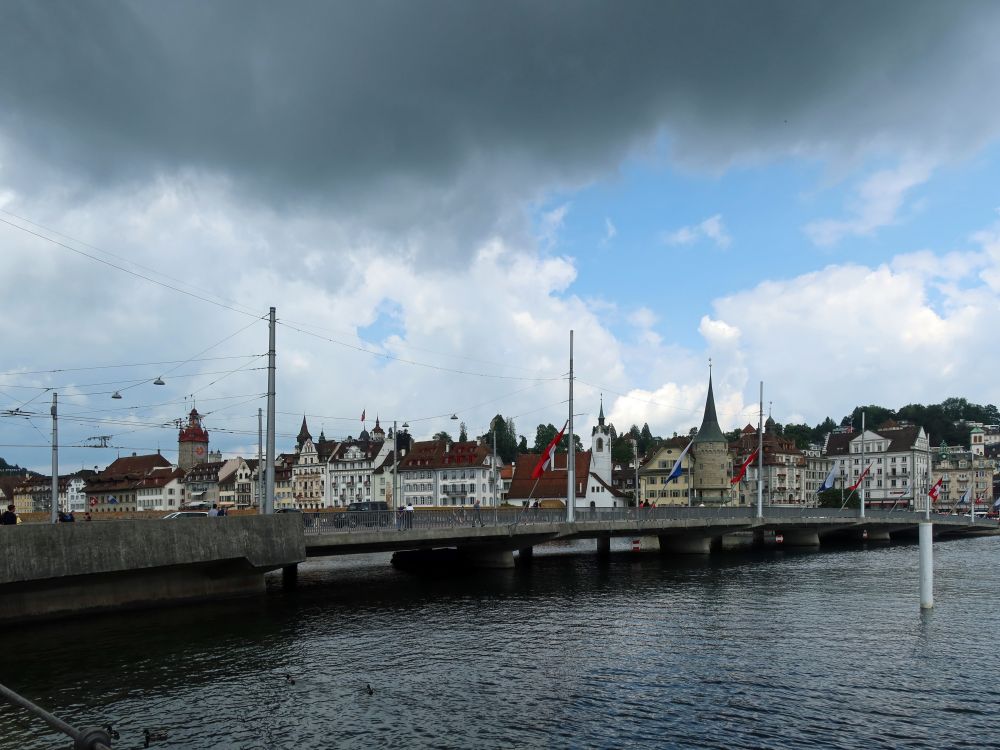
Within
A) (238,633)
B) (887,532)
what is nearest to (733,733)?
(238,633)

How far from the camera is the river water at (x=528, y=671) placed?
18.0 m

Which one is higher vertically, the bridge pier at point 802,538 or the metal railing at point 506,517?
the metal railing at point 506,517

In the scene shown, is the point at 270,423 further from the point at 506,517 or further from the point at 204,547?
the point at 506,517

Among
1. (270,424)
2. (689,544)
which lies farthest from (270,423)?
(689,544)

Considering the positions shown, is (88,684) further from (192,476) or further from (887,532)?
(192,476)

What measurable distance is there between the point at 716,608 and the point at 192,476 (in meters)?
173

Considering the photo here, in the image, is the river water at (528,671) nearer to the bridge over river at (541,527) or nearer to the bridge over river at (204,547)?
the bridge over river at (204,547)

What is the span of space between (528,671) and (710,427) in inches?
4792

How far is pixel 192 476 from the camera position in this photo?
191m

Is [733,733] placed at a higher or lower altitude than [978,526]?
higher

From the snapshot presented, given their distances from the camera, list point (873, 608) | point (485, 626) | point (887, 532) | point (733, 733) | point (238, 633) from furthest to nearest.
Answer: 1. point (887, 532)
2. point (873, 608)
3. point (485, 626)
4. point (238, 633)
5. point (733, 733)

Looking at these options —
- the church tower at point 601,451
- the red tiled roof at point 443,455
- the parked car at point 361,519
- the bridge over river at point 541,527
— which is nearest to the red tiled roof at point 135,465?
the red tiled roof at point 443,455

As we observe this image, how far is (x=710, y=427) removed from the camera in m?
140

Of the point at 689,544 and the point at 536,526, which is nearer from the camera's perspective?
the point at 536,526
